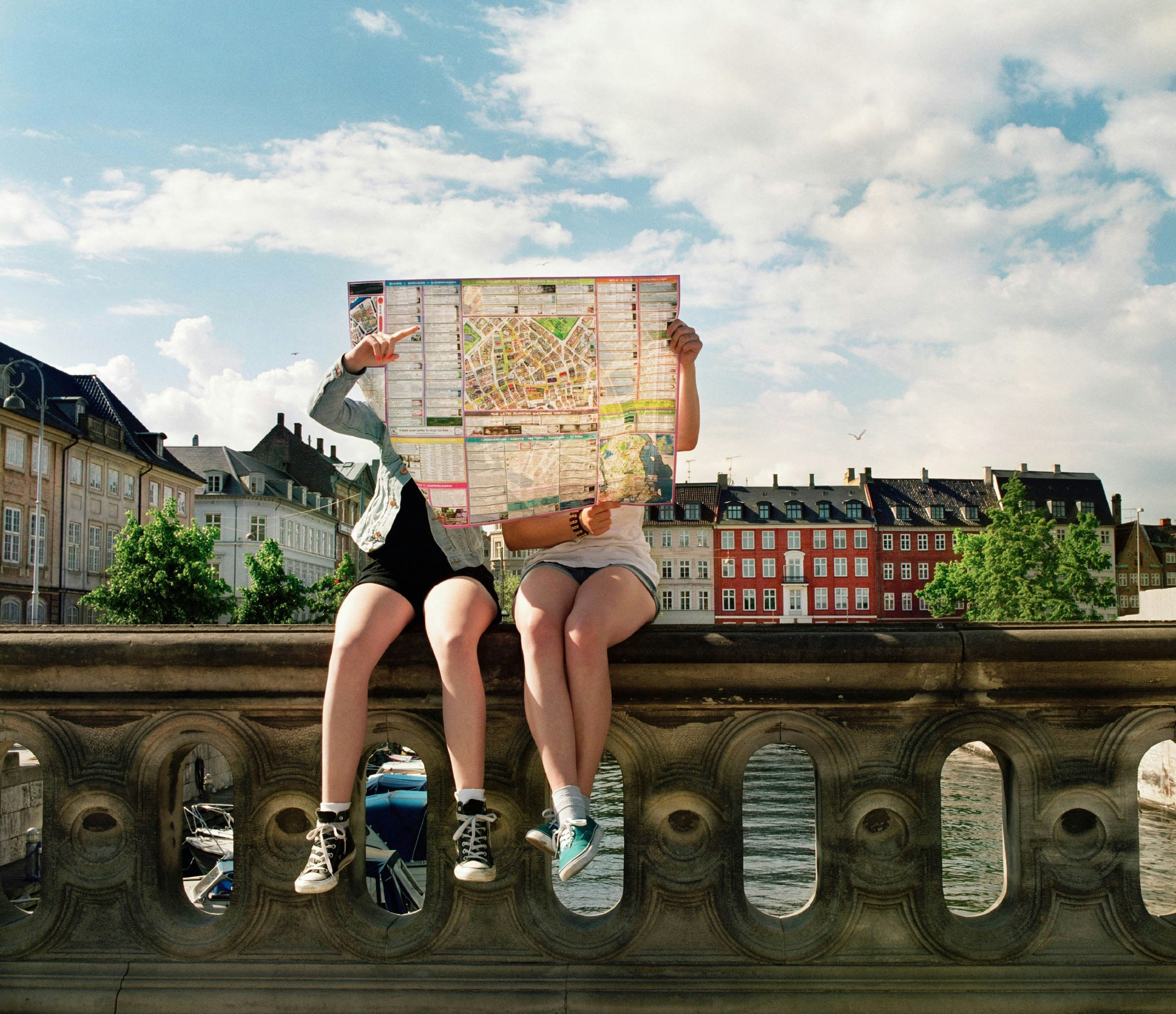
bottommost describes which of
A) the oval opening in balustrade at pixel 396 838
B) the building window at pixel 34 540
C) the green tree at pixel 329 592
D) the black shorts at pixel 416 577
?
the oval opening in balustrade at pixel 396 838

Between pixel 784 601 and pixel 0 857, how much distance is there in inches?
2954

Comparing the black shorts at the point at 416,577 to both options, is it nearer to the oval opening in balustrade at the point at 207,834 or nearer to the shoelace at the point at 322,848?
the shoelace at the point at 322,848

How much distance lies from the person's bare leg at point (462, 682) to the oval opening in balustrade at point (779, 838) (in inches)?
231

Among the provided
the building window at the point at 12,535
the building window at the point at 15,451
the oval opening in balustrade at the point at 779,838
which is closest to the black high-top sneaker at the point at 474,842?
the oval opening in balustrade at the point at 779,838

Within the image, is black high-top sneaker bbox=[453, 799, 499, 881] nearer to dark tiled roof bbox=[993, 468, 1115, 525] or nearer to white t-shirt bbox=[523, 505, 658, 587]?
white t-shirt bbox=[523, 505, 658, 587]

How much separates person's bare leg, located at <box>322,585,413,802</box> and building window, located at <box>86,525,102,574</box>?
52764 mm

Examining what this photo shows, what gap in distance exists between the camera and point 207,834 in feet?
52.2

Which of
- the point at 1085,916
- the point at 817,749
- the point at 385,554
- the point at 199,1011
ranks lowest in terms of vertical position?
Result: the point at 199,1011

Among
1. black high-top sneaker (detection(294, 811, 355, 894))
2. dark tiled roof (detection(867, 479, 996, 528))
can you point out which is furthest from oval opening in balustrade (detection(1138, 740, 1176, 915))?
dark tiled roof (detection(867, 479, 996, 528))

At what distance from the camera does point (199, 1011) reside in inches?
111

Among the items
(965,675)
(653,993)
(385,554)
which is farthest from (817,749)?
(385,554)

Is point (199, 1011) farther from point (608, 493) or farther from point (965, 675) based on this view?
point (965, 675)

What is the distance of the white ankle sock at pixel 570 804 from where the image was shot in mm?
2666

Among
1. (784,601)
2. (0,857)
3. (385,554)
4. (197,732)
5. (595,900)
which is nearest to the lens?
(197,732)
